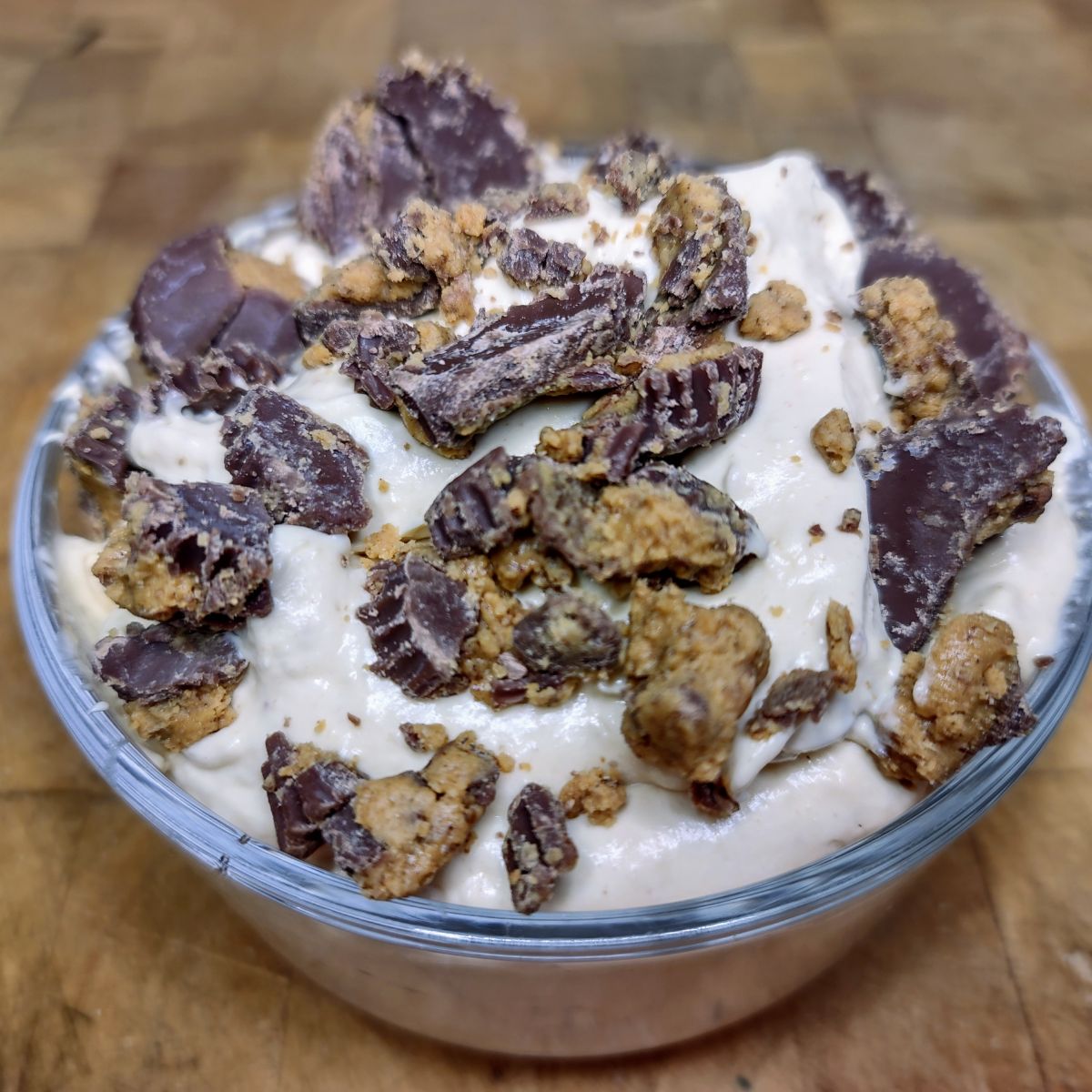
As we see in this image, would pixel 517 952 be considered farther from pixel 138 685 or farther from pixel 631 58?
pixel 631 58

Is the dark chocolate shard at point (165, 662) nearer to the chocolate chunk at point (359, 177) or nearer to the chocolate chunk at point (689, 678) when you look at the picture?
the chocolate chunk at point (689, 678)

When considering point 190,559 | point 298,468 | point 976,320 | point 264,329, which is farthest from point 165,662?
point 976,320

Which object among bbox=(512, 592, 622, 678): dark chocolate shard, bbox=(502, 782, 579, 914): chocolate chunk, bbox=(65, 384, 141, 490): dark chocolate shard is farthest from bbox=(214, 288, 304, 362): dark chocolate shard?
bbox=(502, 782, 579, 914): chocolate chunk

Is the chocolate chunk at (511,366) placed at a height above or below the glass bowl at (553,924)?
above

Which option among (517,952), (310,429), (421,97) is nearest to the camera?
(517,952)

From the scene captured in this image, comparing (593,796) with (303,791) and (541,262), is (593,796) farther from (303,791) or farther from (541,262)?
(541,262)

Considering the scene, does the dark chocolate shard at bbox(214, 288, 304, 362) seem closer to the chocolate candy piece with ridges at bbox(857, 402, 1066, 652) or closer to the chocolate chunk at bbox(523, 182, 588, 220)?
the chocolate chunk at bbox(523, 182, 588, 220)

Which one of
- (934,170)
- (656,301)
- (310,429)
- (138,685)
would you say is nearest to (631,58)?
(934,170)

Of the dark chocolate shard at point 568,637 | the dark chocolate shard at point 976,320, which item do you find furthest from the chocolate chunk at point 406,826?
the dark chocolate shard at point 976,320
